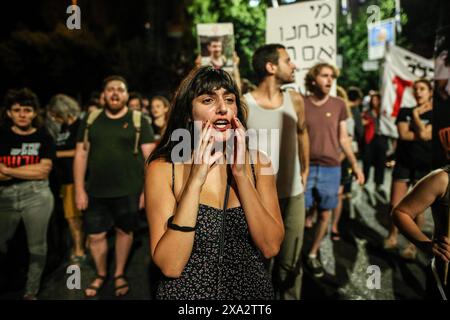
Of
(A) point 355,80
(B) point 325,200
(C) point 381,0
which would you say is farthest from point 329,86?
(A) point 355,80

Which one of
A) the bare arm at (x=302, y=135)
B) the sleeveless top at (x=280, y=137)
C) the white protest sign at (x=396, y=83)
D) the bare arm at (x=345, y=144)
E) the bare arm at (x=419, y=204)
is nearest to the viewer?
the bare arm at (x=419, y=204)

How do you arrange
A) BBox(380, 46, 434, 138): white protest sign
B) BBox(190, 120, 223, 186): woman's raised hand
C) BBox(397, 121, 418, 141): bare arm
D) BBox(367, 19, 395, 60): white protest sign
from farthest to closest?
BBox(367, 19, 395, 60): white protest sign, BBox(380, 46, 434, 138): white protest sign, BBox(397, 121, 418, 141): bare arm, BBox(190, 120, 223, 186): woman's raised hand

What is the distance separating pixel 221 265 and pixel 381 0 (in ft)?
53.0

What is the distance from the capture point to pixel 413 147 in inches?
189

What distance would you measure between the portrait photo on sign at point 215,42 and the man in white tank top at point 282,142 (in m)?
1.62

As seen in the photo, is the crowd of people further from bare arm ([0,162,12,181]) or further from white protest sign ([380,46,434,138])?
white protest sign ([380,46,434,138])

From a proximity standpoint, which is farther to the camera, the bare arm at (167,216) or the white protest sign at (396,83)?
the white protest sign at (396,83)

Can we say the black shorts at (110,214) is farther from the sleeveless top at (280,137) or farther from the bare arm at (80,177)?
the sleeveless top at (280,137)

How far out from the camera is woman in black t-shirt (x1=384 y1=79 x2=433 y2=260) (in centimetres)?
474

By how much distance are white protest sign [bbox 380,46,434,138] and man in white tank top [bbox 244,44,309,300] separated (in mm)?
4265

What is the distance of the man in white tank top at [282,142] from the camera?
3.26 meters

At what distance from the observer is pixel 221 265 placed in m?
1.86

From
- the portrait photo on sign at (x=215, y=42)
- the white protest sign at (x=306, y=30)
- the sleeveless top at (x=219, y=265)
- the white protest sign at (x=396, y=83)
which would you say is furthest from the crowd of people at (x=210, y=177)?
the portrait photo on sign at (x=215, y=42)

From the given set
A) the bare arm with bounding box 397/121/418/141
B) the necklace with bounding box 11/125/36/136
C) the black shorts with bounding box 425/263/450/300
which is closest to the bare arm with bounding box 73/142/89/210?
the necklace with bounding box 11/125/36/136
